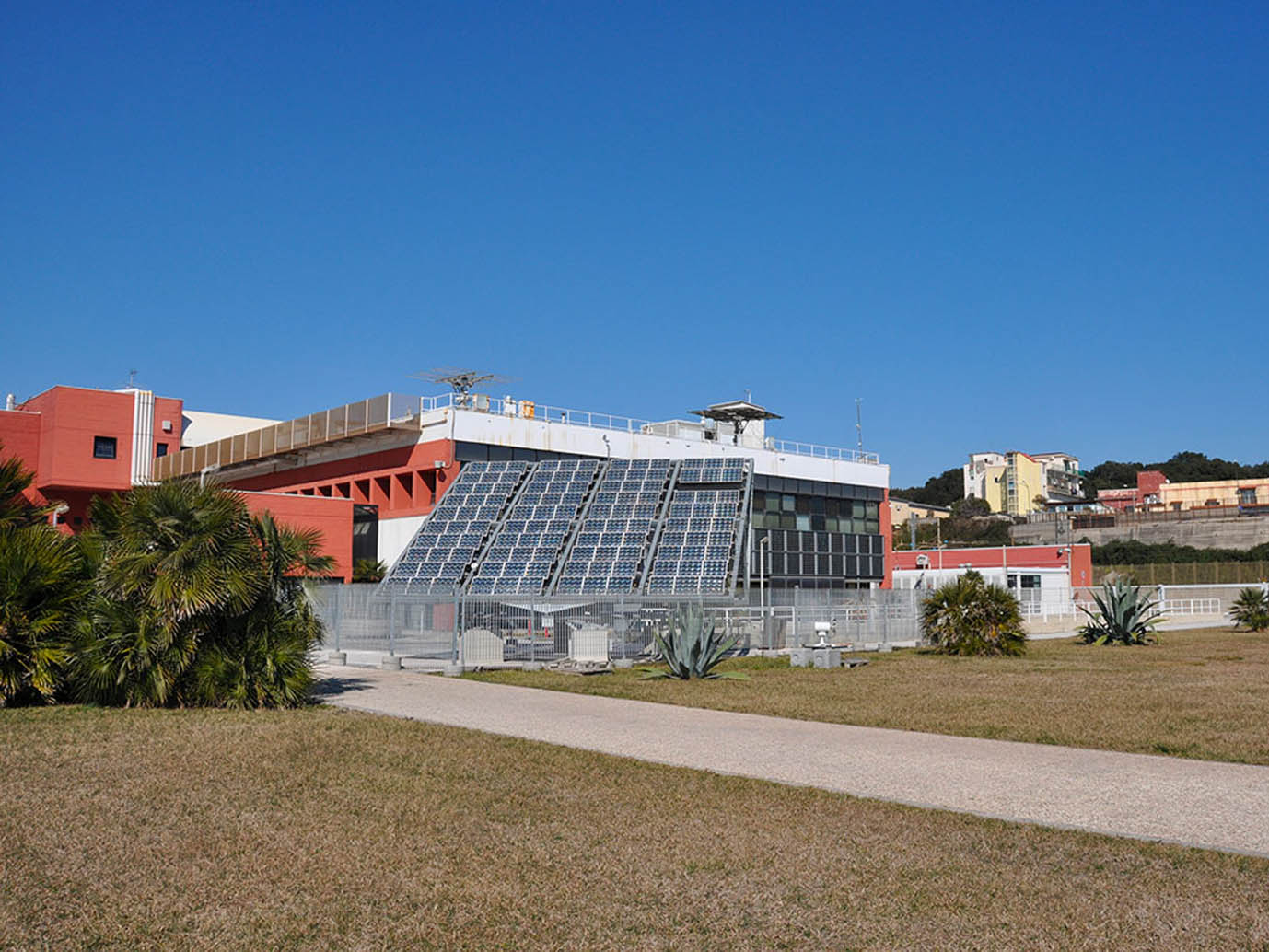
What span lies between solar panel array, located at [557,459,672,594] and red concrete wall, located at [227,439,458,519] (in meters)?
8.13

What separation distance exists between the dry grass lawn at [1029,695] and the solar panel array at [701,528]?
3968mm

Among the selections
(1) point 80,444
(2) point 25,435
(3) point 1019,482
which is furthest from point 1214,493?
(2) point 25,435

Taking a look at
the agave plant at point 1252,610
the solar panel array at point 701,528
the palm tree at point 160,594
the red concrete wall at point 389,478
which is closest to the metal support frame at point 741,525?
the solar panel array at point 701,528

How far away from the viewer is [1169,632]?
41.3 metres

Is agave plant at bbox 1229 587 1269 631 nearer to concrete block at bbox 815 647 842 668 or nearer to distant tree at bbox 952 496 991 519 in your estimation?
concrete block at bbox 815 647 842 668

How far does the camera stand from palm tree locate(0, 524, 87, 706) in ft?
52.7

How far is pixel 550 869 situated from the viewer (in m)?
7.39

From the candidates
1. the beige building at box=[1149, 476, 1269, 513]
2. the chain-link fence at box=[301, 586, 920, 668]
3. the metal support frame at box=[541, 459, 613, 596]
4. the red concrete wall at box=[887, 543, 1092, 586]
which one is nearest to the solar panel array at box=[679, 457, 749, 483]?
the metal support frame at box=[541, 459, 613, 596]

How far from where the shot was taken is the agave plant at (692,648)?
21906 mm

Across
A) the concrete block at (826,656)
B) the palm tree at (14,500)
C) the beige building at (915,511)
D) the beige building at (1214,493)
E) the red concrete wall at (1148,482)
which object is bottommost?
the concrete block at (826,656)

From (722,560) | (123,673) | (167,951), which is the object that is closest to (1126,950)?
(167,951)

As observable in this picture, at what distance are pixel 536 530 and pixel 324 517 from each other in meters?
13.1

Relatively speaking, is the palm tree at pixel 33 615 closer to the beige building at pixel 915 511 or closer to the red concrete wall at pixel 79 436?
the red concrete wall at pixel 79 436

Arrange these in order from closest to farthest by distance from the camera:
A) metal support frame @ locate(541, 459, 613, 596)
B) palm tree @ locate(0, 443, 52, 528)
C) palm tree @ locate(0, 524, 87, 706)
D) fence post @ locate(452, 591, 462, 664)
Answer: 1. palm tree @ locate(0, 524, 87, 706)
2. palm tree @ locate(0, 443, 52, 528)
3. fence post @ locate(452, 591, 462, 664)
4. metal support frame @ locate(541, 459, 613, 596)
